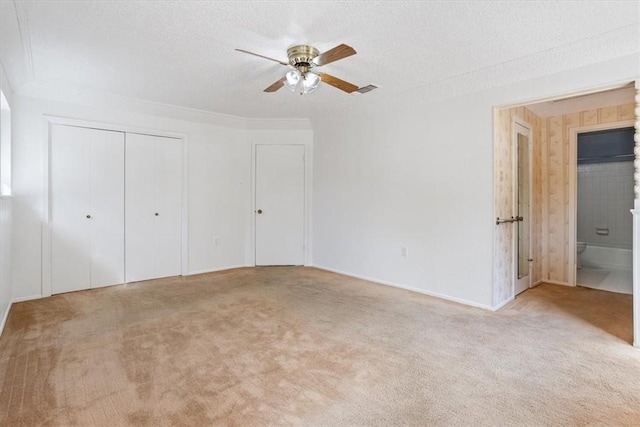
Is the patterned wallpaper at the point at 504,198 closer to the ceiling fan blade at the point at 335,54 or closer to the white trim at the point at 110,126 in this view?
the ceiling fan blade at the point at 335,54

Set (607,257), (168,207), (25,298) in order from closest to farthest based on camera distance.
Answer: (25,298) < (168,207) < (607,257)

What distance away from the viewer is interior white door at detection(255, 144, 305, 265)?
5395 millimetres

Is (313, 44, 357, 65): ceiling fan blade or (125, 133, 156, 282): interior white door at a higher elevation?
(313, 44, 357, 65): ceiling fan blade

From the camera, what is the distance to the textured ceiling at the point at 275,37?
2107 millimetres

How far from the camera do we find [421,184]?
3.93 meters

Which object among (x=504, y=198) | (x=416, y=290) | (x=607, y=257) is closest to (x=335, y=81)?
(x=504, y=198)

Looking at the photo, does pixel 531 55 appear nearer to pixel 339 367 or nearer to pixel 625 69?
pixel 625 69

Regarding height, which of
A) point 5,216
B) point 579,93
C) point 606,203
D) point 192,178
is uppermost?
point 579,93

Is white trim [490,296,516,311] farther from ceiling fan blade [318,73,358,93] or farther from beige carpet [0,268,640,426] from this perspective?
ceiling fan blade [318,73,358,93]

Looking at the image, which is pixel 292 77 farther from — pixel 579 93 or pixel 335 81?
pixel 579 93

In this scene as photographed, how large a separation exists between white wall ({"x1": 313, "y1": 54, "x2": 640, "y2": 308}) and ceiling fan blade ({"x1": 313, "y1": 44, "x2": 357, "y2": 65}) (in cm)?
152

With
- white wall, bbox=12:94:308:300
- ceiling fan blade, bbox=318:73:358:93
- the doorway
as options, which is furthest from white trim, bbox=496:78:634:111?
white wall, bbox=12:94:308:300

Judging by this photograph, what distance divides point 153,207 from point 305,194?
225 cm

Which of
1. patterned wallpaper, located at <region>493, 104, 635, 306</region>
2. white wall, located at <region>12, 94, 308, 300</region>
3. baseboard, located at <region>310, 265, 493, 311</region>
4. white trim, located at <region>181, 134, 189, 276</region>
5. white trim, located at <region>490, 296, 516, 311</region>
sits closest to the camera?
white trim, located at <region>490, 296, 516, 311</region>
